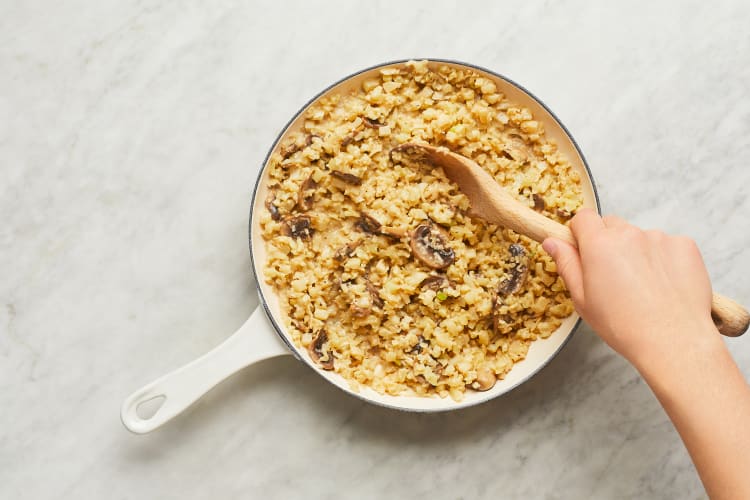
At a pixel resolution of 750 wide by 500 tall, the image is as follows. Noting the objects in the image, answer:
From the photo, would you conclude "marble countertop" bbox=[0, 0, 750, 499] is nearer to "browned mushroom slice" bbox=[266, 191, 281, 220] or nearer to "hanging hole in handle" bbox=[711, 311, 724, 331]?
"browned mushroom slice" bbox=[266, 191, 281, 220]

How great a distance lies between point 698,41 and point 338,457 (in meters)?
1.55

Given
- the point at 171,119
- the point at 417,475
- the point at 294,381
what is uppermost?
the point at 171,119

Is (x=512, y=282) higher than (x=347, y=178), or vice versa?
(x=347, y=178)

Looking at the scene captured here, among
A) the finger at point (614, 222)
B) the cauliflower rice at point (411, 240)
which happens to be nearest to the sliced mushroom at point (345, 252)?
the cauliflower rice at point (411, 240)

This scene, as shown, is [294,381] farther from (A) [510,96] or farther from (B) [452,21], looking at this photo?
(B) [452,21]

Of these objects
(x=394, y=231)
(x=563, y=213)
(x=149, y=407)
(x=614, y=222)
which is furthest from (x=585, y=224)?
(x=149, y=407)

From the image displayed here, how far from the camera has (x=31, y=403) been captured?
2057 millimetres

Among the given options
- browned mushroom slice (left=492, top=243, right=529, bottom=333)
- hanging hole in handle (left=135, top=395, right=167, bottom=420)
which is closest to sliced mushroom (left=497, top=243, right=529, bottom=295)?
browned mushroom slice (left=492, top=243, right=529, bottom=333)

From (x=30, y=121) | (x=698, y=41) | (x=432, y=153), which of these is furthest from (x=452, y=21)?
(x=30, y=121)

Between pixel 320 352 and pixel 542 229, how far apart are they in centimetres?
64

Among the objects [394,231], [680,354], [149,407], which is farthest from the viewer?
[149,407]

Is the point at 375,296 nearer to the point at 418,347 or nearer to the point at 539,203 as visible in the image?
the point at 418,347

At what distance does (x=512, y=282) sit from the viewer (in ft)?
5.97

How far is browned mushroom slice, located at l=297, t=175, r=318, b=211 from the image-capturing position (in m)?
1.85
